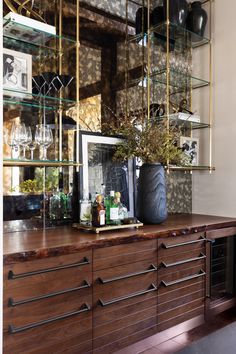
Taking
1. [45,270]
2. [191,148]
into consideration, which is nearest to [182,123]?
[191,148]

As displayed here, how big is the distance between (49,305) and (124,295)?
0.51 meters

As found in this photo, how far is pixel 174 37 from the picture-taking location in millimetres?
3135

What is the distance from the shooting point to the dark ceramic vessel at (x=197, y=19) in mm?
3045

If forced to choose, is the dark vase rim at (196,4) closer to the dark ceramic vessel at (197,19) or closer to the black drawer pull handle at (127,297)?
the dark ceramic vessel at (197,19)

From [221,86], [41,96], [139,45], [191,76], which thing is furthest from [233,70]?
[41,96]

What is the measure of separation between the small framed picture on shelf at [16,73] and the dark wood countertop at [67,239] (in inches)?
35.5

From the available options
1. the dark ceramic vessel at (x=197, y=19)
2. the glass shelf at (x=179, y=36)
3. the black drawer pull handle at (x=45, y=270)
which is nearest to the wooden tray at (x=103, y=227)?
the black drawer pull handle at (x=45, y=270)

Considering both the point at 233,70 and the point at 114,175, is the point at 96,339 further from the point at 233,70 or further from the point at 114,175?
the point at 233,70

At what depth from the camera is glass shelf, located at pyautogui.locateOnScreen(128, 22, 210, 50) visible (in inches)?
115

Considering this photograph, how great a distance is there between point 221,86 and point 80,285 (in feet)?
7.60

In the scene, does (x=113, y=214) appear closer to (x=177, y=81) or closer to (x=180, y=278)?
(x=180, y=278)

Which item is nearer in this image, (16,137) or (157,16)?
(16,137)

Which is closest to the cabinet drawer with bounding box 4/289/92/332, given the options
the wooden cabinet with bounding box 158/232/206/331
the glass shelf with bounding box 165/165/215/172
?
the wooden cabinet with bounding box 158/232/206/331

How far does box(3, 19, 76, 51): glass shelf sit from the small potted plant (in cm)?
72
